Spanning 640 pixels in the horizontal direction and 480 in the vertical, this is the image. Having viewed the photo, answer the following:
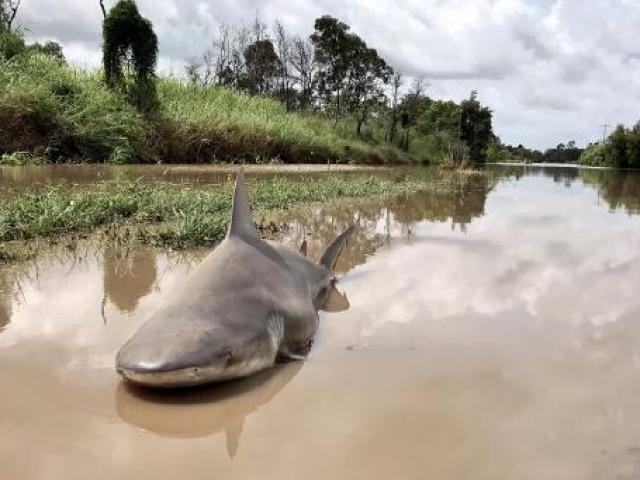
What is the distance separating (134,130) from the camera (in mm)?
17500

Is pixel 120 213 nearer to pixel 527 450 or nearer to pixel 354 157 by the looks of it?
pixel 527 450

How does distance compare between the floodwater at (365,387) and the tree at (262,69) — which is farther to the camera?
the tree at (262,69)

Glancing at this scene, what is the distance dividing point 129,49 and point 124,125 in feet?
15.5

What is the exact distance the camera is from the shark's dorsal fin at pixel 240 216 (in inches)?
141

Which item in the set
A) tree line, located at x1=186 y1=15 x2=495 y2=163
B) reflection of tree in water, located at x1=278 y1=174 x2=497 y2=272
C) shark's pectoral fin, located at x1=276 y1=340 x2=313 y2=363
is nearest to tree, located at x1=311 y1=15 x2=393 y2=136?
tree line, located at x1=186 y1=15 x2=495 y2=163

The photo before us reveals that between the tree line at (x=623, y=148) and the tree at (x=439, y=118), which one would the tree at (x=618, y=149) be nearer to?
the tree line at (x=623, y=148)

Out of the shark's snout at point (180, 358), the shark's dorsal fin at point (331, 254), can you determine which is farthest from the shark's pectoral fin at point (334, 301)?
the shark's snout at point (180, 358)

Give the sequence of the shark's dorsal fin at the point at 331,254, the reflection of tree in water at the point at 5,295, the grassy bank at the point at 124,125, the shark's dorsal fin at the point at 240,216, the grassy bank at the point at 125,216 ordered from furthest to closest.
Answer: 1. the grassy bank at the point at 124,125
2. the grassy bank at the point at 125,216
3. the shark's dorsal fin at the point at 331,254
4. the shark's dorsal fin at the point at 240,216
5. the reflection of tree in water at the point at 5,295

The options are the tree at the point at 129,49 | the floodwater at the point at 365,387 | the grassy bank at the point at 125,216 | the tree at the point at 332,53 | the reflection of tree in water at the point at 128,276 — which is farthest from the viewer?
the tree at the point at 332,53

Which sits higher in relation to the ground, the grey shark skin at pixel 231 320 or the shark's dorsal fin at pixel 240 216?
the shark's dorsal fin at pixel 240 216

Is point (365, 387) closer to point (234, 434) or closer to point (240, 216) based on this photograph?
point (234, 434)

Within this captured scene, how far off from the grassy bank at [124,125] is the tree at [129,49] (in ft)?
1.90

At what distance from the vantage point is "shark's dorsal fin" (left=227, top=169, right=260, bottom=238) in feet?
11.8

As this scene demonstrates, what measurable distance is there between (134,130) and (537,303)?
1503cm
